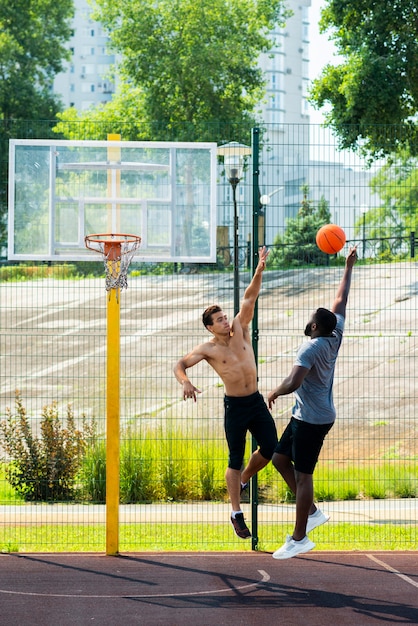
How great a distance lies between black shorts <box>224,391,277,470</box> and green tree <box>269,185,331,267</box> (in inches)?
81.7

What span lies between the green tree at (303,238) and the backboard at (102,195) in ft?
2.95

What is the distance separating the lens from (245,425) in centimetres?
870

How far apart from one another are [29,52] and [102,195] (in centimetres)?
4555

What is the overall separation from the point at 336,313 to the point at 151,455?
486 centimetres

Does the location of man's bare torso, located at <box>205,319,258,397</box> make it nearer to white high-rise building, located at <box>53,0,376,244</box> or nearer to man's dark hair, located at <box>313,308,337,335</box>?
man's dark hair, located at <box>313,308,337,335</box>

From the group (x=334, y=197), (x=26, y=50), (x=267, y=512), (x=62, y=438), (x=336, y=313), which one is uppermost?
(x=26, y=50)

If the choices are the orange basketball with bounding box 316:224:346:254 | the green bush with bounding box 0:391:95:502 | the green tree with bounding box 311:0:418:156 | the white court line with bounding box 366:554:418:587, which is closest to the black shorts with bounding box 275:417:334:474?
the white court line with bounding box 366:554:418:587

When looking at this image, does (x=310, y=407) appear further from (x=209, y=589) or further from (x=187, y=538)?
(x=187, y=538)

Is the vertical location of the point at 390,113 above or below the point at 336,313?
above

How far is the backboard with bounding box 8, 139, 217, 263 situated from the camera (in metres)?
9.75

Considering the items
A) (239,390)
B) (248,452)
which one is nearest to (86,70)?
(248,452)

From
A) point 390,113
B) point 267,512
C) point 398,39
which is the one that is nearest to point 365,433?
point 267,512

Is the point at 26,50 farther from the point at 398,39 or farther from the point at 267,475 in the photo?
the point at 267,475

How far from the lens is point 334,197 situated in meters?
10.4
